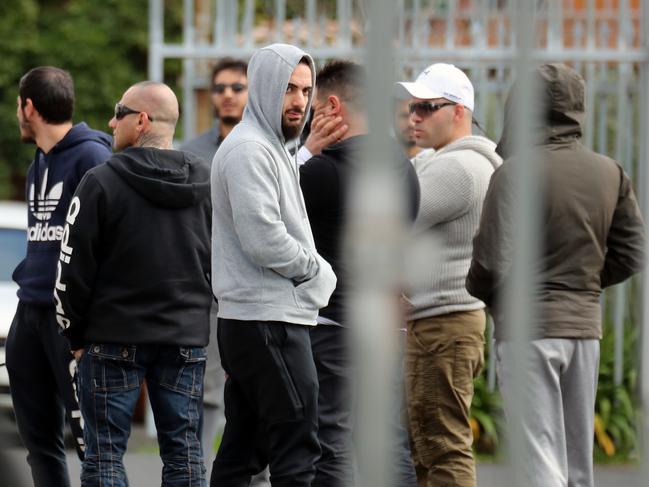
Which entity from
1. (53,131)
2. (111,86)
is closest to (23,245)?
(53,131)

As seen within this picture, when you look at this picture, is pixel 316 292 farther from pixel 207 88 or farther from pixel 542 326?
pixel 207 88

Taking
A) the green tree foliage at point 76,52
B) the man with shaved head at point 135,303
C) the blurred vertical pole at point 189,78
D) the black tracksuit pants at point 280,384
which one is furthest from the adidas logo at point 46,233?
the green tree foliage at point 76,52

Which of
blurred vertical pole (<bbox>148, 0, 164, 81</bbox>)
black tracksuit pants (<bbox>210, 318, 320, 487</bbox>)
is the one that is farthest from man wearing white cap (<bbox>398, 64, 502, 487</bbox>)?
blurred vertical pole (<bbox>148, 0, 164, 81</bbox>)

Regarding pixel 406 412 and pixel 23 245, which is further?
pixel 23 245

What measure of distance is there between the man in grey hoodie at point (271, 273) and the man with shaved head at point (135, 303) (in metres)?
0.23

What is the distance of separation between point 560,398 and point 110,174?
5.53 ft

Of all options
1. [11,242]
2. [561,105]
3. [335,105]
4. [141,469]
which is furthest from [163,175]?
[11,242]

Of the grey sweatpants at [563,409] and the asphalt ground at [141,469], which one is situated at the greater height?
the grey sweatpants at [563,409]

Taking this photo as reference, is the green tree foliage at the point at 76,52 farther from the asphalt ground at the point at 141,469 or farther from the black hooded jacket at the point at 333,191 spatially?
the black hooded jacket at the point at 333,191

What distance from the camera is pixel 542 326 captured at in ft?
14.8

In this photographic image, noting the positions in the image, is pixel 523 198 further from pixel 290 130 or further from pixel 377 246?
pixel 290 130

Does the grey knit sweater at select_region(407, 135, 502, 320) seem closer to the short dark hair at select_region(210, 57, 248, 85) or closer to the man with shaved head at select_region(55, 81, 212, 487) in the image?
the man with shaved head at select_region(55, 81, 212, 487)

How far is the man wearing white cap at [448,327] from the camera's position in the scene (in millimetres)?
5059

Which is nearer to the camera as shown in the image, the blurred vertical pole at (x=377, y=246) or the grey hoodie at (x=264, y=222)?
the blurred vertical pole at (x=377, y=246)
